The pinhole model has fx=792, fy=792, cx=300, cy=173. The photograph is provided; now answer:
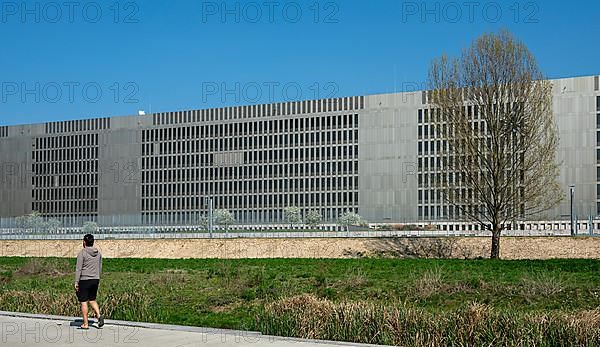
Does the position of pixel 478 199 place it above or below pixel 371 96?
below

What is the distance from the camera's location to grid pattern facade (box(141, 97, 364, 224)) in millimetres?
106500

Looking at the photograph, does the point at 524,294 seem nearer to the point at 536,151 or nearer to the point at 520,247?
the point at 536,151

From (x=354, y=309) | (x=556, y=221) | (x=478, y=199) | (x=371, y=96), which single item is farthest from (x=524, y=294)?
(x=371, y=96)

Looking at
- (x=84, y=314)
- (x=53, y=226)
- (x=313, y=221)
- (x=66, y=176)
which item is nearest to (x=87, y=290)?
(x=84, y=314)

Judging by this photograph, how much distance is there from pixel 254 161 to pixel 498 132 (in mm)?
72018

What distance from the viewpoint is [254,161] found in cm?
11300

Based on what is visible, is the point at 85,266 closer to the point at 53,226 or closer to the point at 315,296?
the point at 315,296

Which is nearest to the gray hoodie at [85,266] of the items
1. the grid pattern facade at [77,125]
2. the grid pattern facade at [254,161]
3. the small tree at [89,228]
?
the small tree at [89,228]

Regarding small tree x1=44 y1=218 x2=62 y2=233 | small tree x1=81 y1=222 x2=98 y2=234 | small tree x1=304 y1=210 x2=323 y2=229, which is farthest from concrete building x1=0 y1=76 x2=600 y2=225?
small tree x1=81 y1=222 x2=98 y2=234

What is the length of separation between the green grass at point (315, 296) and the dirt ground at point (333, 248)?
16.5m

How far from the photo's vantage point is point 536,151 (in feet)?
143

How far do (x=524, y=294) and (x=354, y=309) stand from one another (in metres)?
7.06

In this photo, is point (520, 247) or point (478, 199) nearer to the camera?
point (478, 199)

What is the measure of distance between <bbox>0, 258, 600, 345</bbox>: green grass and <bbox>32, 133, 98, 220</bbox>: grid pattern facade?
9041 centimetres
